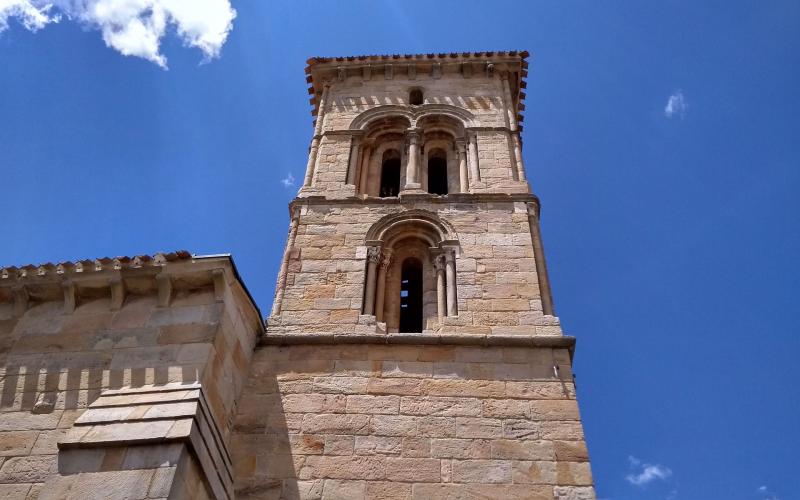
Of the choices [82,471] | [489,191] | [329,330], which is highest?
[489,191]

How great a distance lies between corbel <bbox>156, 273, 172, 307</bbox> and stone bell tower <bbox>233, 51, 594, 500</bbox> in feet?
4.81

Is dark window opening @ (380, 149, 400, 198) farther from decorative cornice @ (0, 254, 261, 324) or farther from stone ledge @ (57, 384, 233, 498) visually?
stone ledge @ (57, 384, 233, 498)

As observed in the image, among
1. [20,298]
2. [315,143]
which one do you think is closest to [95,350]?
[20,298]

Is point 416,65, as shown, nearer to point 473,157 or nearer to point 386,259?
point 473,157

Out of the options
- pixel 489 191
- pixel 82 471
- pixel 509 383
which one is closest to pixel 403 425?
pixel 509 383

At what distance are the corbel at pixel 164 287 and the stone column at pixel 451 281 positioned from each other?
3.91 meters

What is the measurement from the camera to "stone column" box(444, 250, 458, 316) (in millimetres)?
10305

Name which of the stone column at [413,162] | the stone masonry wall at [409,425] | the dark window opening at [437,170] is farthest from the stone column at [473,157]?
the stone masonry wall at [409,425]

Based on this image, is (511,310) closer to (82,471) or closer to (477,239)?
(477,239)

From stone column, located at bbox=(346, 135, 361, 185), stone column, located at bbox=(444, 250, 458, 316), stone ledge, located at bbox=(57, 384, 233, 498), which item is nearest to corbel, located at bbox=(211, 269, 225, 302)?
stone ledge, located at bbox=(57, 384, 233, 498)

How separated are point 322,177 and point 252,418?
625cm

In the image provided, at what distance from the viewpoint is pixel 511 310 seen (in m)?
10.1

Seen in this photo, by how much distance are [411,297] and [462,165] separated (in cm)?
359

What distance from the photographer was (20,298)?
8.51 metres
